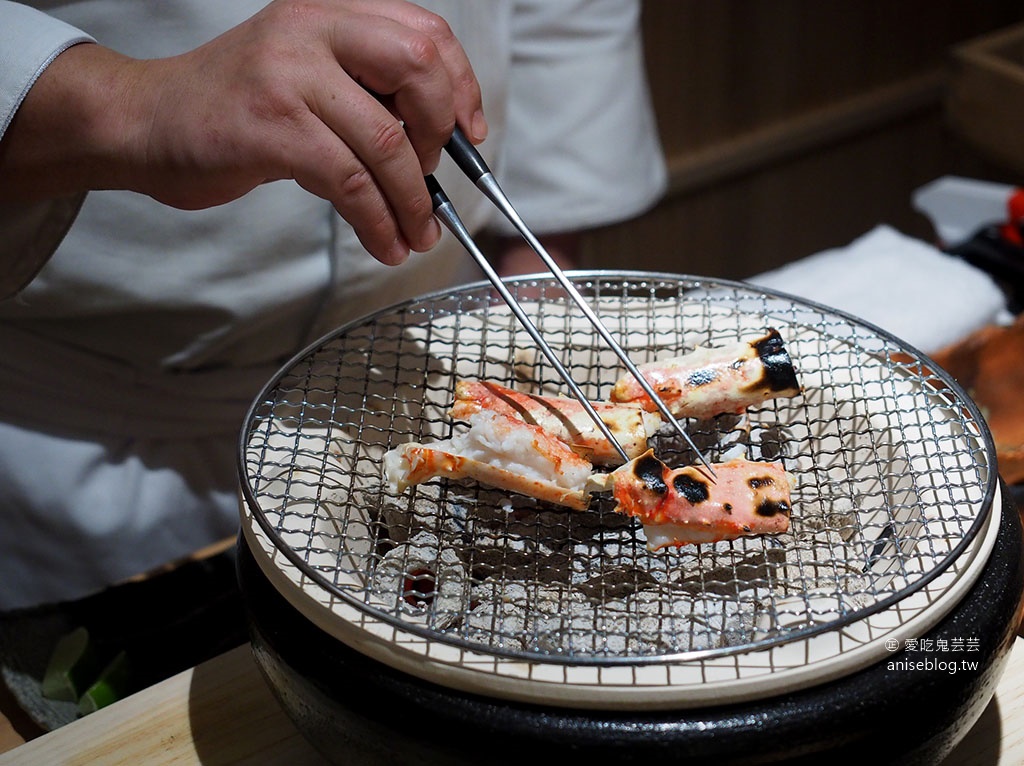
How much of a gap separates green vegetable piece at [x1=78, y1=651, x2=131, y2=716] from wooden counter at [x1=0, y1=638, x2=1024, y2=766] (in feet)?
0.64

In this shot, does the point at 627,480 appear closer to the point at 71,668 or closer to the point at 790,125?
the point at 71,668

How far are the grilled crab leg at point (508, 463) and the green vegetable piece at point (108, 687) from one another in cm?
60

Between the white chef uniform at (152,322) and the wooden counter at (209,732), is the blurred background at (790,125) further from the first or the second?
the wooden counter at (209,732)

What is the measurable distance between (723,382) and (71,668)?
3.33 ft

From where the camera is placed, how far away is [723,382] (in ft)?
4.18

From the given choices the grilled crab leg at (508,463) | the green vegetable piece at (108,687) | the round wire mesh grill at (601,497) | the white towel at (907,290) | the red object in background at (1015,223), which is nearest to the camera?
the round wire mesh grill at (601,497)

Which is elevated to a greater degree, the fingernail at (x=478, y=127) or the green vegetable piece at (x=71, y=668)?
the fingernail at (x=478, y=127)

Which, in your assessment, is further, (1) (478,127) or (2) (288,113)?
(1) (478,127)

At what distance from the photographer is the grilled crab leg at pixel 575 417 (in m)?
1.24

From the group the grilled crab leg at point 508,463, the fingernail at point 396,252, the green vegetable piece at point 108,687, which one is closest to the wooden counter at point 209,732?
the green vegetable piece at point 108,687

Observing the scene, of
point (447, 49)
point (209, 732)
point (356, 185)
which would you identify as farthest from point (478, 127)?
point (209, 732)

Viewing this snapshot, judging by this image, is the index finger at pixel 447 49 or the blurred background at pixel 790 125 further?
the blurred background at pixel 790 125

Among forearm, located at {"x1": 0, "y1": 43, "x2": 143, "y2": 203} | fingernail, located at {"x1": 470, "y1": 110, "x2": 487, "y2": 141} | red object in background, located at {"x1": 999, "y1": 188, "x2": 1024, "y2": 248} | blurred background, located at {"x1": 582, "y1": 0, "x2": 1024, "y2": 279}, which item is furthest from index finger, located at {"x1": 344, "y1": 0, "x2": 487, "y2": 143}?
blurred background, located at {"x1": 582, "y1": 0, "x2": 1024, "y2": 279}

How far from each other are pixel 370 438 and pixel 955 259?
4.50 ft
